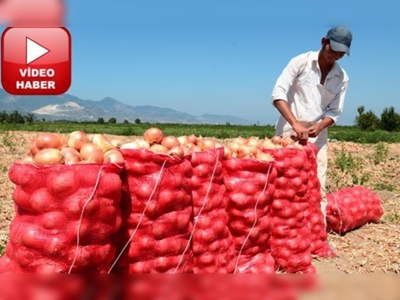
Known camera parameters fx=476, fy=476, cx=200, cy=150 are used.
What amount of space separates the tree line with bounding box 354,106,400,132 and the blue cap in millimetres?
38552

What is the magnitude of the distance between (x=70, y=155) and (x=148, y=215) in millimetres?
563

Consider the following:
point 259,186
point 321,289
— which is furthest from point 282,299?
point 259,186

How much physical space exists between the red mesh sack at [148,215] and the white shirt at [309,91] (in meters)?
2.14

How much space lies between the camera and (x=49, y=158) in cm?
238

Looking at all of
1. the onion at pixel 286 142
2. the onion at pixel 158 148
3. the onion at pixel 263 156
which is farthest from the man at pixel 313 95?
the onion at pixel 158 148

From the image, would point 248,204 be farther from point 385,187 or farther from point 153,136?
point 385,187

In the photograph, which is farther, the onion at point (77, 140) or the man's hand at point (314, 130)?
the man's hand at point (314, 130)

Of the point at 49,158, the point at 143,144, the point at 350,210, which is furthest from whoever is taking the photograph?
the point at 350,210

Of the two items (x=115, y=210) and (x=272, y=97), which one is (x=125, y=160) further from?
(x=272, y=97)

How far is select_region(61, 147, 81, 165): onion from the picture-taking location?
2.43 meters

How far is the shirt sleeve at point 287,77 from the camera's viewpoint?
15.0 feet

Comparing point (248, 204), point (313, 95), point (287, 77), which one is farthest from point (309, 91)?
point (248, 204)

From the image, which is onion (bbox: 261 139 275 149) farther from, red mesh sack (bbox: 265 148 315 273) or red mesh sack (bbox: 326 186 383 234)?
red mesh sack (bbox: 326 186 383 234)

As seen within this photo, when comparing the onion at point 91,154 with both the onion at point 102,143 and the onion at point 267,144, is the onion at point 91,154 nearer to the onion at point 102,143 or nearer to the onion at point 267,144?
the onion at point 102,143
